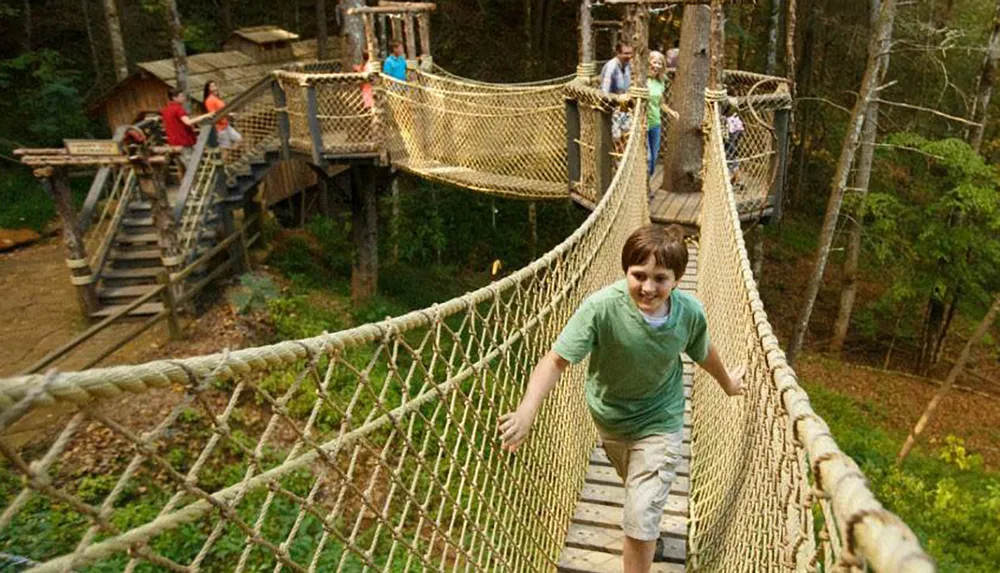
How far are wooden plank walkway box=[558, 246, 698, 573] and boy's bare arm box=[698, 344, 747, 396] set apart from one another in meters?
0.68

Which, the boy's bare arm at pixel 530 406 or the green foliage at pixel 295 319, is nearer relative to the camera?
the boy's bare arm at pixel 530 406

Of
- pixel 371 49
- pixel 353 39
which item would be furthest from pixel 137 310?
pixel 353 39

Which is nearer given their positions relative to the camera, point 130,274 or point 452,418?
point 452,418

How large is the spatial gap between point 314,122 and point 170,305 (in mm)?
2457

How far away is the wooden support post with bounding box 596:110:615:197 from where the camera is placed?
5133 mm

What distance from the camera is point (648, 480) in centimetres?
189

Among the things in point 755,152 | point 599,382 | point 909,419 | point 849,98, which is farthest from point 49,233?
point 849,98

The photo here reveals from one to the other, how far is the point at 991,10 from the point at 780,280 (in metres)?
6.89

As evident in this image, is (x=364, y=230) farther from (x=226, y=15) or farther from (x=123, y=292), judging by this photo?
(x=226, y=15)

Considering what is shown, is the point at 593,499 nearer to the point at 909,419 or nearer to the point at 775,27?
the point at 909,419

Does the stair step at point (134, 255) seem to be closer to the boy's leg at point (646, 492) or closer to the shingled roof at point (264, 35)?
the shingled roof at point (264, 35)

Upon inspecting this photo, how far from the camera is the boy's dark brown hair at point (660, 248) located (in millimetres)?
1644

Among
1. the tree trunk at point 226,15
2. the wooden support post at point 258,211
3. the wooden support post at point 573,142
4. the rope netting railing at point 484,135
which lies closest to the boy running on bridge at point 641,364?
the wooden support post at point 573,142

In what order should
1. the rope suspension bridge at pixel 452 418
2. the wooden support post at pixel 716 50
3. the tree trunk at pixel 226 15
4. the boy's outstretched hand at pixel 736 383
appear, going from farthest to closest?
the tree trunk at pixel 226 15 → the wooden support post at pixel 716 50 → the boy's outstretched hand at pixel 736 383 → the rope suspension bridge at pixel 452 418
